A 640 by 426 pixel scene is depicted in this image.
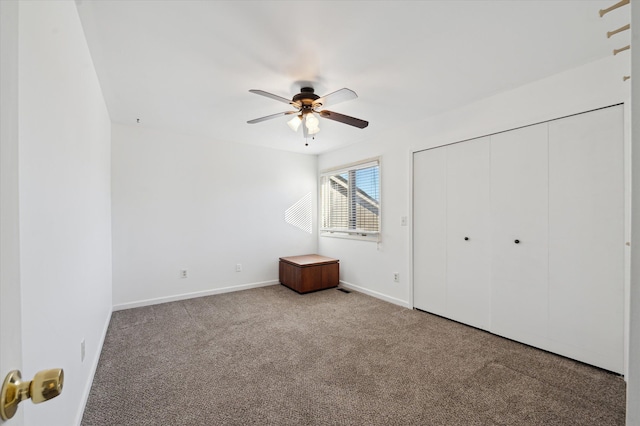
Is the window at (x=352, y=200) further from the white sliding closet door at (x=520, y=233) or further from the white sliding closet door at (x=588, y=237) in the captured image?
the white sliding closet door at (x=588, y=237)

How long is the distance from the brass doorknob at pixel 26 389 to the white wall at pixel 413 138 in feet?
10.8

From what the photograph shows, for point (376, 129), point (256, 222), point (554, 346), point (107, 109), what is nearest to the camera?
point (554, 346)

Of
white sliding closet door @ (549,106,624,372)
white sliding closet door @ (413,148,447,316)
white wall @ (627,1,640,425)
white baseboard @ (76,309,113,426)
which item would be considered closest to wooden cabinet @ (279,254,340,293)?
white sliding closet door @ (413,148,447,316)

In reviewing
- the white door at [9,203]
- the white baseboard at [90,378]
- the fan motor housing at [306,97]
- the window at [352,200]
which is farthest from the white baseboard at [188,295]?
the white door at [9,203]

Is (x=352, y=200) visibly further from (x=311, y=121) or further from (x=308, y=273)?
(x=311, y=121)

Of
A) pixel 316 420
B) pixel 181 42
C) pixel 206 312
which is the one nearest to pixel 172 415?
pixel 316 420

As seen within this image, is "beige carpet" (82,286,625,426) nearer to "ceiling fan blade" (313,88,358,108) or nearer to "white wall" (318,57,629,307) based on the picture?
"white wall" (318,57,629,307)

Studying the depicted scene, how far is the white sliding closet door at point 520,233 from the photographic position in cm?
251

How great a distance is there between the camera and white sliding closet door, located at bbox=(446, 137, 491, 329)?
291 centimetres

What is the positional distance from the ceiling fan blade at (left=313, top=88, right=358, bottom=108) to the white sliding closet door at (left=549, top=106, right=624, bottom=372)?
178cm

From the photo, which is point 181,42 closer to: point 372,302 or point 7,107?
point 7,107

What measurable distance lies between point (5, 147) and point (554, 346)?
11.3ft

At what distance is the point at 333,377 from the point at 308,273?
88.9 inches

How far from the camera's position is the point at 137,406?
70.4 inches
